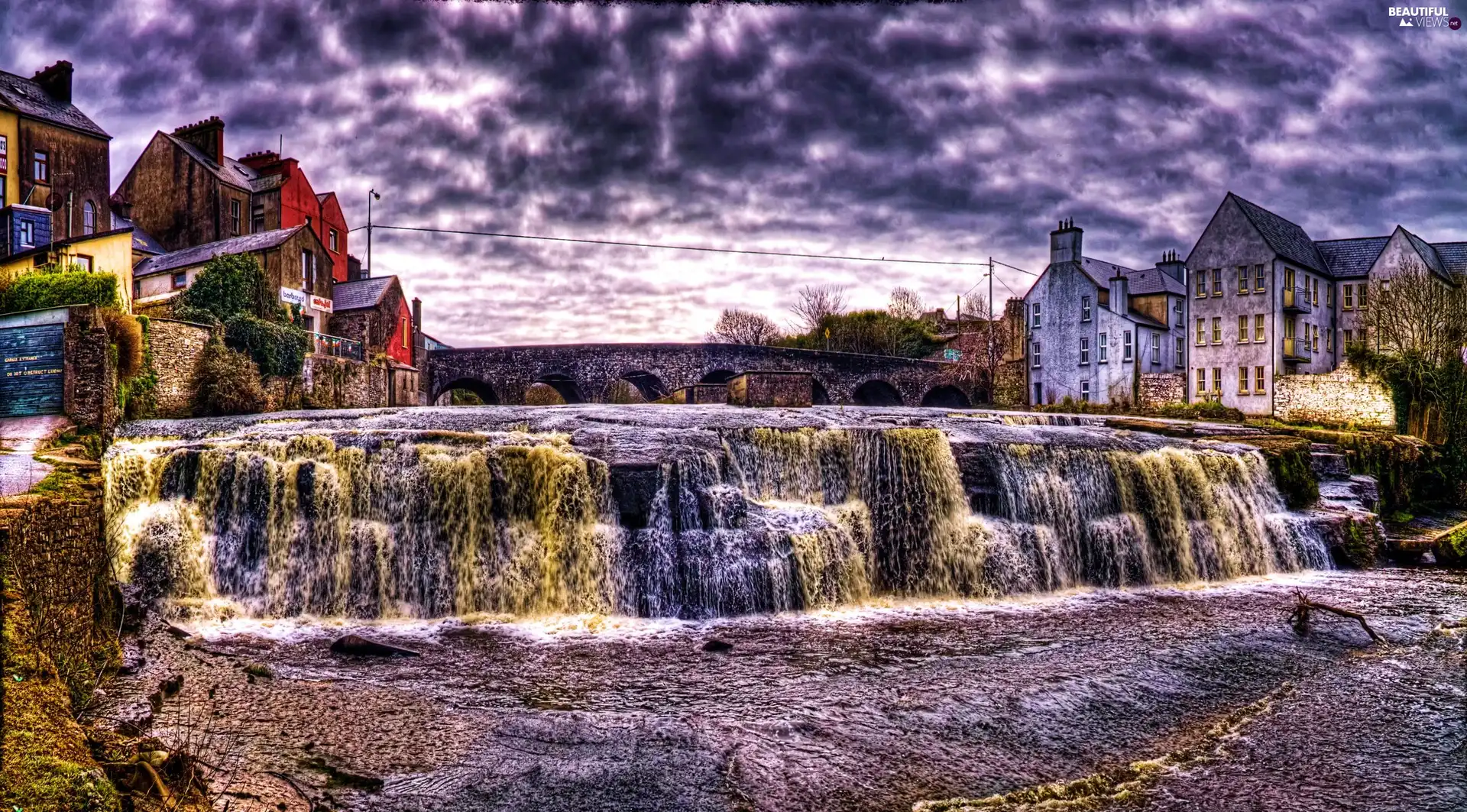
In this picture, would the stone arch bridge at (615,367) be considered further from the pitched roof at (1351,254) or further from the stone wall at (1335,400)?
the pitched roof at (1351,254)

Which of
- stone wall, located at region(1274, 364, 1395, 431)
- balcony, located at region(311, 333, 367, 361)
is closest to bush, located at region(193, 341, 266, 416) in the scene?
balcony, located at region(311, 333, 367, 361)

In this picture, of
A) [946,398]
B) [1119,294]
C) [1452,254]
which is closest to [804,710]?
[1119,294]

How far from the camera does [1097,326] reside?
44.5 m

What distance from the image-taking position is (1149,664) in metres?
9.09

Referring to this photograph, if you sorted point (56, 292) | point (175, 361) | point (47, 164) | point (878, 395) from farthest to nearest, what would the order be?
point (878, 395) → point (47, 164) → point (175, 361) → point (56, 292)

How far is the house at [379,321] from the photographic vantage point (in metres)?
41.9

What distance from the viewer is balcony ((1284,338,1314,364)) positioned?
39750 millimetres

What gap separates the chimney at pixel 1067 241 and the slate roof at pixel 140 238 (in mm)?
46300

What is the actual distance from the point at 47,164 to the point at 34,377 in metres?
23.9

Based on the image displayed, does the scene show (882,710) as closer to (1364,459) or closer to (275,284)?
(1364,459)

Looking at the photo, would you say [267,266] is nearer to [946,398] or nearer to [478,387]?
[478,387]

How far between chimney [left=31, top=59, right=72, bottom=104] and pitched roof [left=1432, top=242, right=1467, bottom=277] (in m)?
65.7

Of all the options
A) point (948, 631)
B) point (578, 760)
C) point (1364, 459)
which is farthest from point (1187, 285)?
point (578, 760)

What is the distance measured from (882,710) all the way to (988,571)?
289 inches
